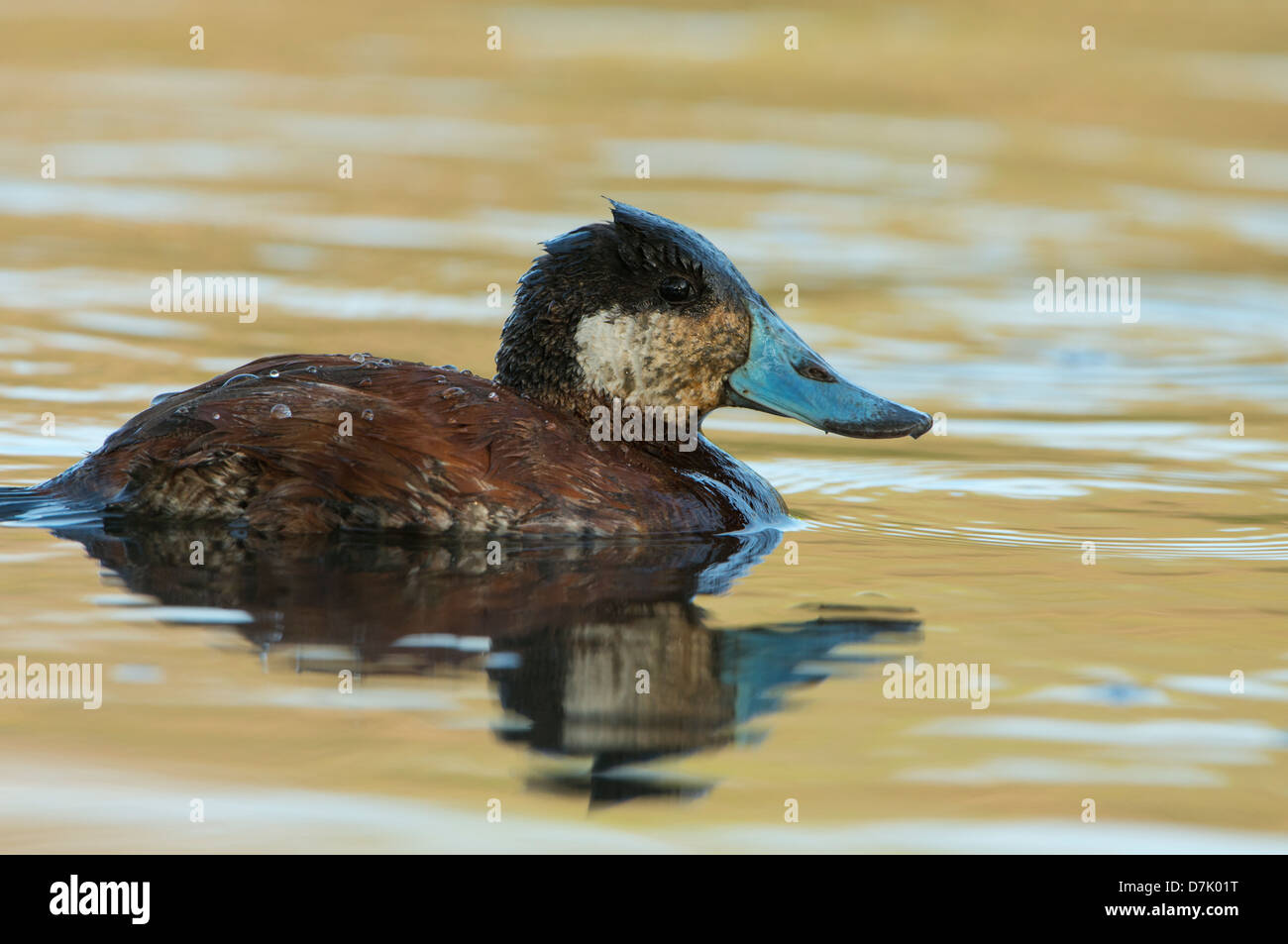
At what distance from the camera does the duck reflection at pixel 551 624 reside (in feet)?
16.6

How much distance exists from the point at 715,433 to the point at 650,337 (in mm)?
2376

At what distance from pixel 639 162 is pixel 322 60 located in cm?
531

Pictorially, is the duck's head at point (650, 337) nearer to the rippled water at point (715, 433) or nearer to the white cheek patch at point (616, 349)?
the white cheek patch at point (616, 349)

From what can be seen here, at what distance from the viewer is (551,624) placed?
19.6 ft

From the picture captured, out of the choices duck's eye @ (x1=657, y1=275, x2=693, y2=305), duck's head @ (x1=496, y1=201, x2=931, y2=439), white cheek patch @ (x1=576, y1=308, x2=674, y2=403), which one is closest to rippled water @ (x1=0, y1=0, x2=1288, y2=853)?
duck's head @ (x1=496, y1=201, x2=931, y2=439)

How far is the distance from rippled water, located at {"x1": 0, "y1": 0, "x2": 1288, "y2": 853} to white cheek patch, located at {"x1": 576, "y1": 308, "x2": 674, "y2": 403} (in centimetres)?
76

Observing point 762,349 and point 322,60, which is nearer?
point 762,349

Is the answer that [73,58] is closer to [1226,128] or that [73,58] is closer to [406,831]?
[1226,128]

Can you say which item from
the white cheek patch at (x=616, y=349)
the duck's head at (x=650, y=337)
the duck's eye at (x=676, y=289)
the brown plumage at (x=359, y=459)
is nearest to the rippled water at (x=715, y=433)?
the brown plumage at (x=359, y=459)

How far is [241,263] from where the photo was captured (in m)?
12.9

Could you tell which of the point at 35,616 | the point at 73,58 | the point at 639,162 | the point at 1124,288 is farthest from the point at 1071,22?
the point at 35,616

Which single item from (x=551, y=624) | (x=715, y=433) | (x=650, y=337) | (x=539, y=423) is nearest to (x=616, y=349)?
(x=650, y=337)

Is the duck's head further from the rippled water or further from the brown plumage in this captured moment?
the rippled water

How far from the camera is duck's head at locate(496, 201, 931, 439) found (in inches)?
290
